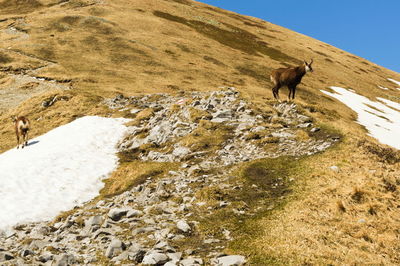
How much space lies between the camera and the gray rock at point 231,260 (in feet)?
30.6

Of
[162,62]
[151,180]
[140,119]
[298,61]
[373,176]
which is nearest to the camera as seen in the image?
[373,176]

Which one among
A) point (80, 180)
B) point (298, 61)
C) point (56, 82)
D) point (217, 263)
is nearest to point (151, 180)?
point (80, 180)

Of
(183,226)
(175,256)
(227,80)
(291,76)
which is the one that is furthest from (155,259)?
(227,80)

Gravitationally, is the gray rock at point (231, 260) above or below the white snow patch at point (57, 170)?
above

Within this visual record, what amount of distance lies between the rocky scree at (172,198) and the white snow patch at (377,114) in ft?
76.1

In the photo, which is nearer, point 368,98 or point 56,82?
Answer: point 56,82

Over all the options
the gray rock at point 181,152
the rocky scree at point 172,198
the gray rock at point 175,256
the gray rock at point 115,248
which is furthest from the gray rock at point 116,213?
the gray rock at point 181,152

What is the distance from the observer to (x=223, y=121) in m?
23.9

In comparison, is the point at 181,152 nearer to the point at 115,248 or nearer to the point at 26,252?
the point at 115,248

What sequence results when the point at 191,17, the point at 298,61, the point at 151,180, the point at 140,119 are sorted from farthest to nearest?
the point at 191,17, the point at 298,61, the point at 140,119, the point at 151,180

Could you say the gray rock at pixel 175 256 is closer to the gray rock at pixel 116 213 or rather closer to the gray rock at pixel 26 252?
the gray rock at pixel 116 213

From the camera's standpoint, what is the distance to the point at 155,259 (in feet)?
32.6

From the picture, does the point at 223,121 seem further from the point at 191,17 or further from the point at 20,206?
the point at 191,17

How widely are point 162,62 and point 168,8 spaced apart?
51.6 m
